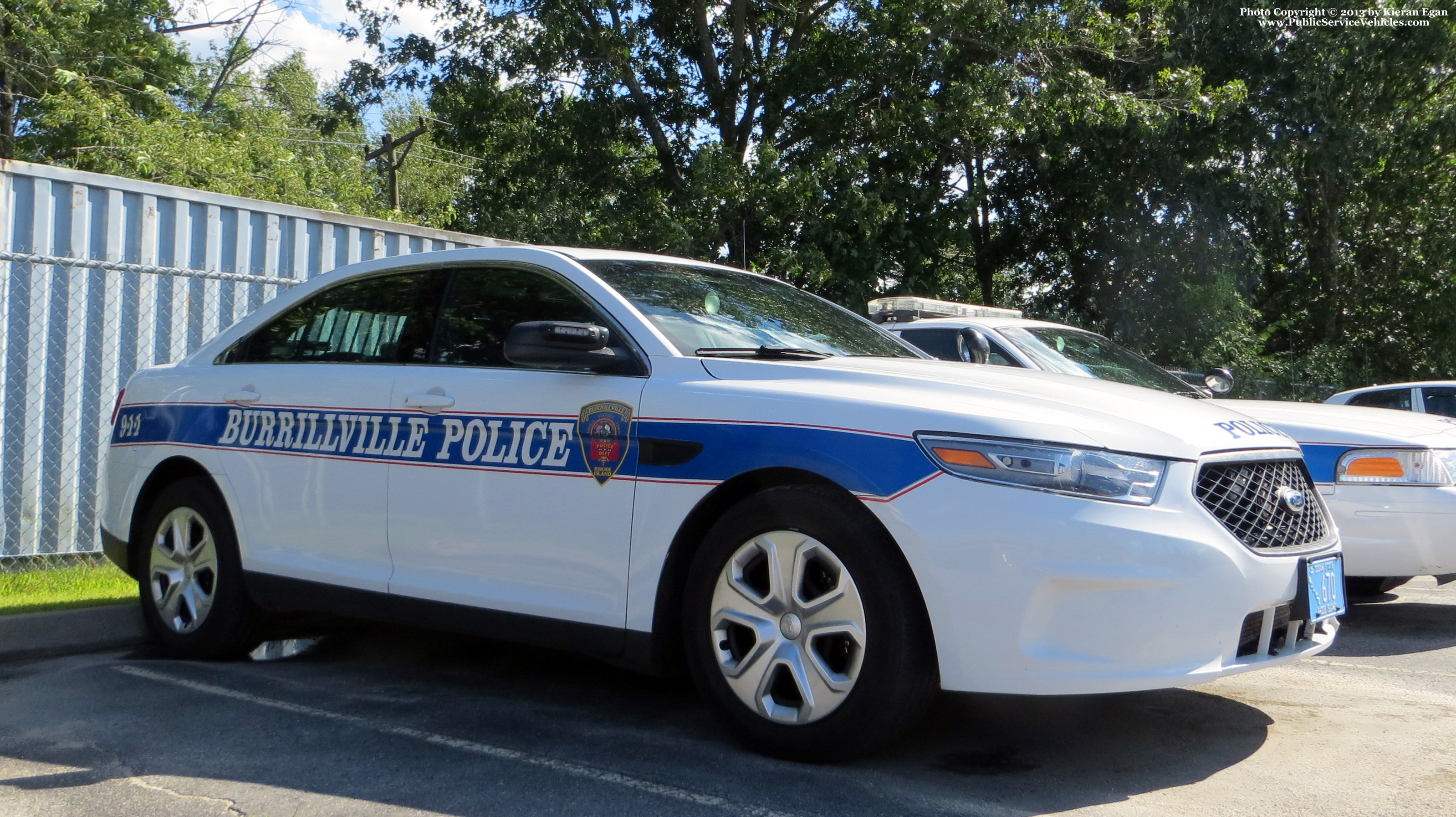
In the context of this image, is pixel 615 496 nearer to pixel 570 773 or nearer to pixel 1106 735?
pixel 570 773

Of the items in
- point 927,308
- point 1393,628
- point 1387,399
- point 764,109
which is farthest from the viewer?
point 764,109

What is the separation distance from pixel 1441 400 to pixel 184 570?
11486 mm

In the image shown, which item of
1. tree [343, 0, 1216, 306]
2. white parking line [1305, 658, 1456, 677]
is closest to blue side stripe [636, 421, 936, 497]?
white parking line [1305, 658, 1456, 677]

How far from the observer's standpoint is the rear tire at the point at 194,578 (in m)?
5.07

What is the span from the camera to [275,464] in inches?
193

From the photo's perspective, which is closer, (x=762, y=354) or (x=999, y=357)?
(x=762, y=354)

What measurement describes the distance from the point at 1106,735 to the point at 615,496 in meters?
1.71

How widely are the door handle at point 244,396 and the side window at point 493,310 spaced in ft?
3.10

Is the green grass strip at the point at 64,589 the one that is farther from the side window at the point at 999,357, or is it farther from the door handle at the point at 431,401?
the side window at the point at 999,357

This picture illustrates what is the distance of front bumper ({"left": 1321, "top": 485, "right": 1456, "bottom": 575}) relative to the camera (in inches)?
224

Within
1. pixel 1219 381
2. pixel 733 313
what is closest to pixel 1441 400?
pixel 1219 381

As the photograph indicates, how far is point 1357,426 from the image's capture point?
597cm

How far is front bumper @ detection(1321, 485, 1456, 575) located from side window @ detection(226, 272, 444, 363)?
4.13 m

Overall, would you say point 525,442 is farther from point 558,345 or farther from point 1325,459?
point 1325,459
